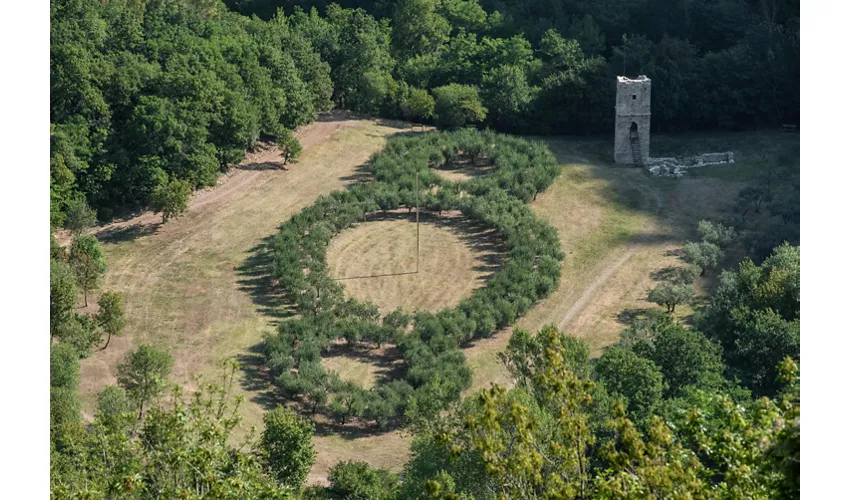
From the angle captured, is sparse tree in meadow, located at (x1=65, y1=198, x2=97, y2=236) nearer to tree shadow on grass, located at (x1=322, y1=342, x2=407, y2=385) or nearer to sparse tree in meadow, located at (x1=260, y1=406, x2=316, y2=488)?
tree shadow on grass, located at (x1=322, y1=342, x2=407, y2=385)

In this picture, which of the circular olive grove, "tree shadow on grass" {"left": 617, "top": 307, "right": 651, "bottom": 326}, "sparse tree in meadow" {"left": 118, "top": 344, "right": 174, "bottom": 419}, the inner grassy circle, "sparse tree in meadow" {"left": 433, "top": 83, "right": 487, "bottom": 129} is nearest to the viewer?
"sparse tree in meadow" {"left": 118, "top": 344, "right": 174, "bottom": 419}

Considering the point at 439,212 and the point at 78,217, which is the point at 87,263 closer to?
the point at 78,217

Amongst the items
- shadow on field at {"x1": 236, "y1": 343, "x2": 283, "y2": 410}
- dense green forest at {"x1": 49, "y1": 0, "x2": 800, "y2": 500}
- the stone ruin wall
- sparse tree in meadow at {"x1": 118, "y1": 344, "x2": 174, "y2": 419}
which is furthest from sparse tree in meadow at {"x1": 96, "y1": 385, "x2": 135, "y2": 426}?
the stone ruin wall

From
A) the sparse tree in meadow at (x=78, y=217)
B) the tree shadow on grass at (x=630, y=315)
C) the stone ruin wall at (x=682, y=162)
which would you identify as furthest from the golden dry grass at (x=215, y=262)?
the stone ruin wall at (x=682, y=162)

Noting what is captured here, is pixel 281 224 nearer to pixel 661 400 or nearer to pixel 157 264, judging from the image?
pixel 157 264

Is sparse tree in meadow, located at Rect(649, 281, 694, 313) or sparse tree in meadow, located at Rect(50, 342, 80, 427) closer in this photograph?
sparse tree in meadow, located at Rect(50, 342, 80, 427)

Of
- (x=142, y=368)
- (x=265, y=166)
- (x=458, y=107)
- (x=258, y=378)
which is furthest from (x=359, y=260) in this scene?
(x=458, y=107)

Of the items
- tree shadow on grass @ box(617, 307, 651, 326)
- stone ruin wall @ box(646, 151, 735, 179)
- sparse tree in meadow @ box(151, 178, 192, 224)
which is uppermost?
stone ruin wall @ box(646, 151, 735, 179)
